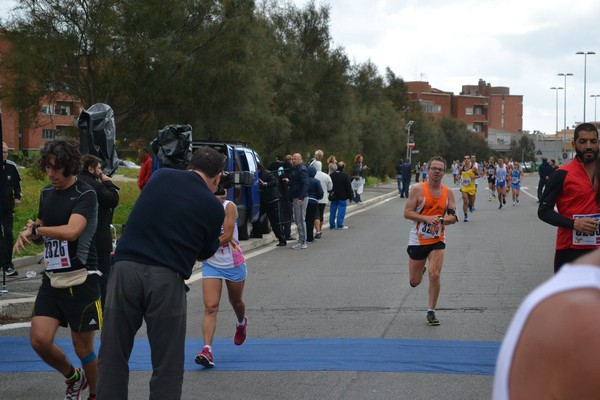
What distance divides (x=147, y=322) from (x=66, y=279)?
1.13 m

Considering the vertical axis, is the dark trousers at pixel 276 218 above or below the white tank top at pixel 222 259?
below

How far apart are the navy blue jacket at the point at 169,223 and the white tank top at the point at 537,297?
12.2 ft

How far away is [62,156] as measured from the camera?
622 centimetres

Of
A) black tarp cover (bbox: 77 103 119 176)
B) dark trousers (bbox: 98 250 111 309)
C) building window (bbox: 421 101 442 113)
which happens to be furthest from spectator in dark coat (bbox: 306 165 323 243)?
building window (bbox: 421 101 442 113)

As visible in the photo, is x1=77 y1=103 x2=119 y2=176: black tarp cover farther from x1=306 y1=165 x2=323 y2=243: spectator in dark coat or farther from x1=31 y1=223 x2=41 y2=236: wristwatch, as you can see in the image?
x1=306 y1=165 x2=323 y2=243: spectator in dark coat

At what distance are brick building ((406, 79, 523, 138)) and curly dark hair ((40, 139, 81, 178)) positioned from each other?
160056mm

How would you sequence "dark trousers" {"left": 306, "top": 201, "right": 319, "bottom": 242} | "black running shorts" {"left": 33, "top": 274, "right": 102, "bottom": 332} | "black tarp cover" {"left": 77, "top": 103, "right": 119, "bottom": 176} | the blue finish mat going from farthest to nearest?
1. "dark trousers" {"left": 306, "top": 201, "right": 319, "bottom": 242}
2. "black tarp cover" {"left": 77, "top": 103, "right": 119, "bottom": 176}
3. the blue finish mat
4. "black running shorts" {"left": 33, "top": 274, "right": 102, "bottom": 332}

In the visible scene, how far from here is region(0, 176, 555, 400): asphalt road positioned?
714 cm

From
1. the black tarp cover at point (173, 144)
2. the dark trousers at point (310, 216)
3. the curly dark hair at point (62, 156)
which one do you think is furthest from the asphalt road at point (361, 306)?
the black tarp cover at point (173, 144)

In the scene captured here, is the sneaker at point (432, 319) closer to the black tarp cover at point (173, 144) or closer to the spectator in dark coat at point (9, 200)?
the black tarp cover at point (173, 144)

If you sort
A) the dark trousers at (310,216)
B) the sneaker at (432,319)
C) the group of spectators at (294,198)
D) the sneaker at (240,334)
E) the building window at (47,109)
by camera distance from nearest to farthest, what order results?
1. the sneaker at (240,334)
2. the sneaker at (432,319)
3. the group of spectators at (294,198)
4. the dark trousers at (310,216)
5. the building window at (47,109)

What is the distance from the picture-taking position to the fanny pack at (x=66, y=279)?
6.21 metres

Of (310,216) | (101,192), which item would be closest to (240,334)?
(101,192)

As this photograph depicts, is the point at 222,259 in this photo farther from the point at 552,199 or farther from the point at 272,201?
the point at 272,201
